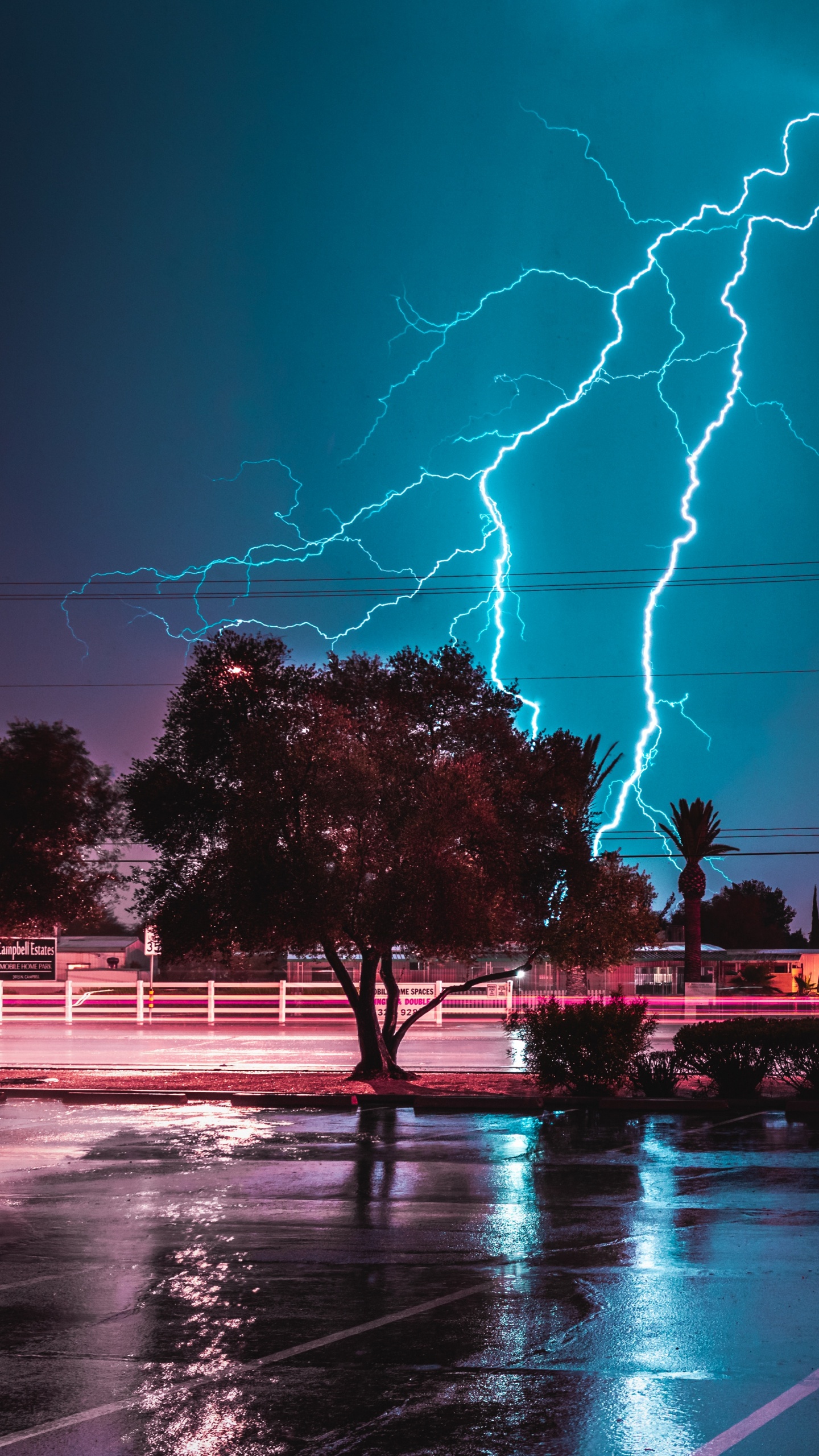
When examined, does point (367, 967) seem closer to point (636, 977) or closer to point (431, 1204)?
point (431, 1204)

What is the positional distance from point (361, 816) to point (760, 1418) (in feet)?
44.0

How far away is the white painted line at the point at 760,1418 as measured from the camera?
18.0 ft

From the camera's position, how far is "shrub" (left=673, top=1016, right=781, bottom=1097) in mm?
18703

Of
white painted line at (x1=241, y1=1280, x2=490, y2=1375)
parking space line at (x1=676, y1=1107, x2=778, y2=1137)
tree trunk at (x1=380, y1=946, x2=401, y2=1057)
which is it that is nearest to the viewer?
white painted line at (x1=241, y1=1280, x2=490, y2=1375)

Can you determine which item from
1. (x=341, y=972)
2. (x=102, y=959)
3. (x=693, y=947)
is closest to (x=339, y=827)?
(x=341, y=972)

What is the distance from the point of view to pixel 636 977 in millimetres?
57281

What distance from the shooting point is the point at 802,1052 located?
18406mm

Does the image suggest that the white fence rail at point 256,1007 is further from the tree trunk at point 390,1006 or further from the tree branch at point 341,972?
the tree branch at point 341,972

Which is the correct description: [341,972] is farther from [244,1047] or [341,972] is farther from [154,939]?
[244,1047]

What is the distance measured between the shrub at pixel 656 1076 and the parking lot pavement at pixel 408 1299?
4.36m

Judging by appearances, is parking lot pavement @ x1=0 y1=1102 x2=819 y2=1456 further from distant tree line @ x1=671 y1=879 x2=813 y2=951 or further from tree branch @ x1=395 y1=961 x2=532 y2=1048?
distant tree line @ x1=671 y1=879 x2=813 y2=951

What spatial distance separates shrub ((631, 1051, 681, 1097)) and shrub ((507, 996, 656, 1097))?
16 centimetres

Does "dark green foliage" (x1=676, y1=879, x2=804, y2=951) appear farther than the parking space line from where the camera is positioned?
Yes

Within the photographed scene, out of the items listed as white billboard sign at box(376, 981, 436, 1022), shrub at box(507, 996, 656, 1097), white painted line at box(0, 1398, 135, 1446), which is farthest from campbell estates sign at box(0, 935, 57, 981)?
white painted line at box(0, 1398, 135, 1446)
